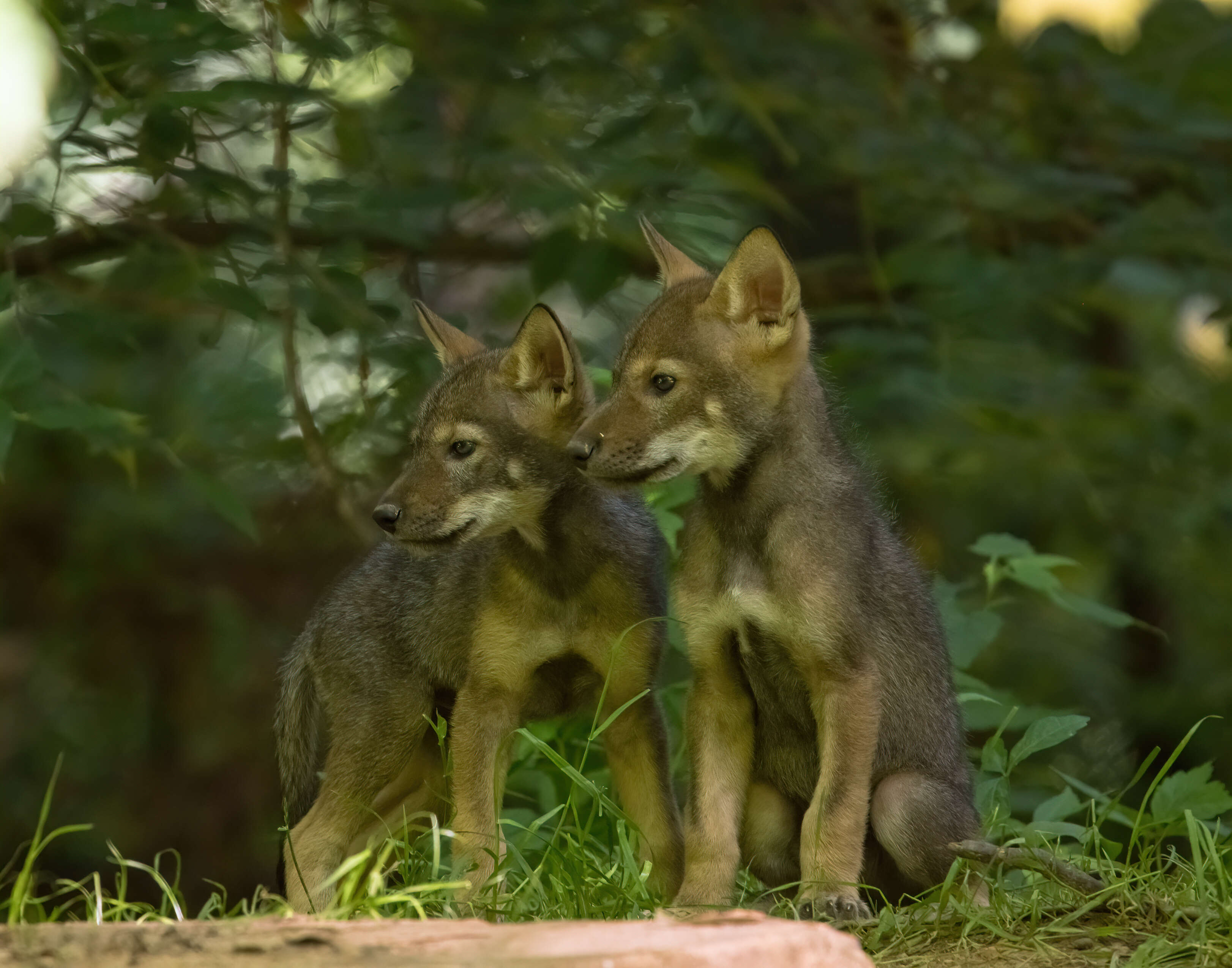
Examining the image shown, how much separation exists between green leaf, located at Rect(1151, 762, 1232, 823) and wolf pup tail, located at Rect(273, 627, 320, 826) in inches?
117

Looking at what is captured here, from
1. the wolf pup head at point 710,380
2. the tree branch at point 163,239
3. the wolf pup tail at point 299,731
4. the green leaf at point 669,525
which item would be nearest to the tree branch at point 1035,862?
the wolf pup head at point 710,380

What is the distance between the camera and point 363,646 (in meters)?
5.26

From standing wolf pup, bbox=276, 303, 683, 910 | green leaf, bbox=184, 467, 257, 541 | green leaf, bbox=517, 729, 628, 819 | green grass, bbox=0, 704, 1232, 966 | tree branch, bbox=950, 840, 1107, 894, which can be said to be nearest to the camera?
green grass, bbox=0, 704, 1232, 966

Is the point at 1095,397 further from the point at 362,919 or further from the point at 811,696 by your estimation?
the point at 362,919

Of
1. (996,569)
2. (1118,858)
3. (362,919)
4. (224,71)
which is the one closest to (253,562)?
(224,71)

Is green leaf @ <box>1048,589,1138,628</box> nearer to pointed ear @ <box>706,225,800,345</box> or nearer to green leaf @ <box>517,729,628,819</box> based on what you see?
pointed ear @ <box>706,225,800,345</box>

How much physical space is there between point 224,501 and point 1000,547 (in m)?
2.89

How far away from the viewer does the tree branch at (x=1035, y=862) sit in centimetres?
377

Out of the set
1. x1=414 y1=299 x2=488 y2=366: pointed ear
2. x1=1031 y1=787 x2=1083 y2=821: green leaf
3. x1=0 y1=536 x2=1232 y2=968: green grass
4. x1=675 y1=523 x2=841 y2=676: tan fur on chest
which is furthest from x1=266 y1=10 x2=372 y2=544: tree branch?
x1=1031 y1=787 x2=1083 y2=821: green leaf

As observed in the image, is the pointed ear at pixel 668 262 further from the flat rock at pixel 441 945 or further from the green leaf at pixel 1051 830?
the flat rock at pixel 441 945

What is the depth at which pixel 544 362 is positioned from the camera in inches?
192

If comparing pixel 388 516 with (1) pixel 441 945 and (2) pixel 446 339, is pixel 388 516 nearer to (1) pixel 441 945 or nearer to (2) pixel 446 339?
(2) pixel 446 339

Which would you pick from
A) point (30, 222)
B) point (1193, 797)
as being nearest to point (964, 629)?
point (1193, 797)

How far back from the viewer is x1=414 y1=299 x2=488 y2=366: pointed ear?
5.35 m
